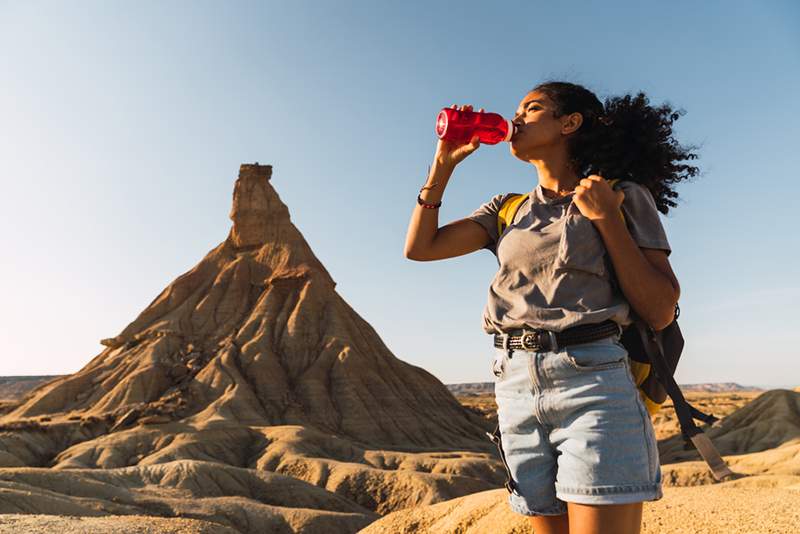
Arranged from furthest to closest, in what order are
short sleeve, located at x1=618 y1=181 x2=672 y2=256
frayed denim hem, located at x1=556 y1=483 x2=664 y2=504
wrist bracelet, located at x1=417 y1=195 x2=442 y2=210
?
wrist bracelet, located at x1=417 y1=195 x2=442 y2=210 → short sleeve, located at x1=618 y1=181 x2=672 y2=256 → frayed denim hem, located at x1=556 y1=483 x2=664 y2=504

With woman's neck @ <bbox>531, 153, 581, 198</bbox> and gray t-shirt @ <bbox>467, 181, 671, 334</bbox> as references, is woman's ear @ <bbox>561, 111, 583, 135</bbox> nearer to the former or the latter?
woman's neck @ <bbox>531, 153, 581, 198</bbox>

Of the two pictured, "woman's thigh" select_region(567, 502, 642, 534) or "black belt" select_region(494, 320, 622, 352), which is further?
"black belt" select_region(494, 320, 622, 352)

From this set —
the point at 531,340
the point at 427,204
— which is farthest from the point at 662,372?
the point at 427,204

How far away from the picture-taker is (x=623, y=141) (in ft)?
10.3

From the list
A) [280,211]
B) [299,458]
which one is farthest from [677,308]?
[280,211]

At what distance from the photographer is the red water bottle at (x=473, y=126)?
3197mm

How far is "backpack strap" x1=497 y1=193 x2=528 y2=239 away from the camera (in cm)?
330

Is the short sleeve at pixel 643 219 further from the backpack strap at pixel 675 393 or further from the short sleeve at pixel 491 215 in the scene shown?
the short sleeve at pixel 491 215

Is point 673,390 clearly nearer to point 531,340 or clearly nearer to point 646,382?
point 646,382

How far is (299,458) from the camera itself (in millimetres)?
39781

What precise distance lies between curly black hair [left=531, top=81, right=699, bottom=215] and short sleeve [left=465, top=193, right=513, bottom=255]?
45cm

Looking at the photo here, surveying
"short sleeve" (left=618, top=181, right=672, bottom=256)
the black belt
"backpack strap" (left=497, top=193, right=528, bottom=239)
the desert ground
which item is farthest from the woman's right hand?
the desert ground

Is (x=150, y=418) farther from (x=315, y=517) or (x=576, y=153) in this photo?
(x=576, y=153)

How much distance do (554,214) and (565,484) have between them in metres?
1.15
